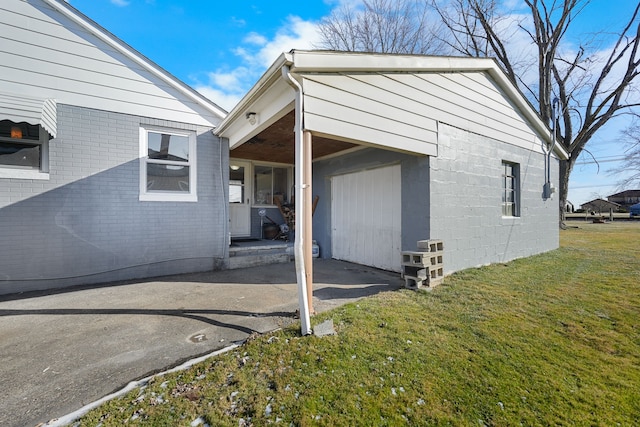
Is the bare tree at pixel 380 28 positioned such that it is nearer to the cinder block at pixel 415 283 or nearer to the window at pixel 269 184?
the window at pixel 269 184

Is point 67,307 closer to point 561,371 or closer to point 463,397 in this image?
point 463,397

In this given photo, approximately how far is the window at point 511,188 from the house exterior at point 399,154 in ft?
0.11

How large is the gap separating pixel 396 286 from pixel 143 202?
16.5 feet

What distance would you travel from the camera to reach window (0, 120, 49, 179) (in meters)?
4.50

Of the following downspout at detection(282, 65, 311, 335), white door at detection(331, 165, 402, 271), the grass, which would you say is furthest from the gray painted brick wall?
downspout at detection(282, 65, 311, 335)

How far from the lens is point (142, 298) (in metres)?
4.30

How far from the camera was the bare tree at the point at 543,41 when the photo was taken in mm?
14781

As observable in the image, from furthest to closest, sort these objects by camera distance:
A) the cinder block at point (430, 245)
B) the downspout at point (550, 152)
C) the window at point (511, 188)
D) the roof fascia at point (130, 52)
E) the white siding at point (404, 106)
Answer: the downspout at point (550, 152)
the window at point (511, 188)
the roof fascia at point (130, 52)
the cinder block at point (430, 245)
the white siding at point (404, 106)

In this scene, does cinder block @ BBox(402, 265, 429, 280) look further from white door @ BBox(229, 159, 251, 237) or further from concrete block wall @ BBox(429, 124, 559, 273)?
white door @ BBox(229, 159, 251, 237)

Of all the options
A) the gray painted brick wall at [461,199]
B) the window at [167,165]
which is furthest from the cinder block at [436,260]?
the window at [167,165]

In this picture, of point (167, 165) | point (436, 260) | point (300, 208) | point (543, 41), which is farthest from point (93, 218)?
point (543, 41)

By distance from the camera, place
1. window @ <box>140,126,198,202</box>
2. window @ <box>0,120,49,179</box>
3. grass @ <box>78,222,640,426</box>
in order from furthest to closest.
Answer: window @ <box>140,126,198,202</box> < window @ <box>0,120,49,179</box> < grass @ <box>78,222,640,426</box>

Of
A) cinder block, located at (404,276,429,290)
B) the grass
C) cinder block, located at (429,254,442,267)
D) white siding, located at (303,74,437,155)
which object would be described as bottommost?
the grass

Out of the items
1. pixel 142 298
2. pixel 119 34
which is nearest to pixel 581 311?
pixel 142 298
